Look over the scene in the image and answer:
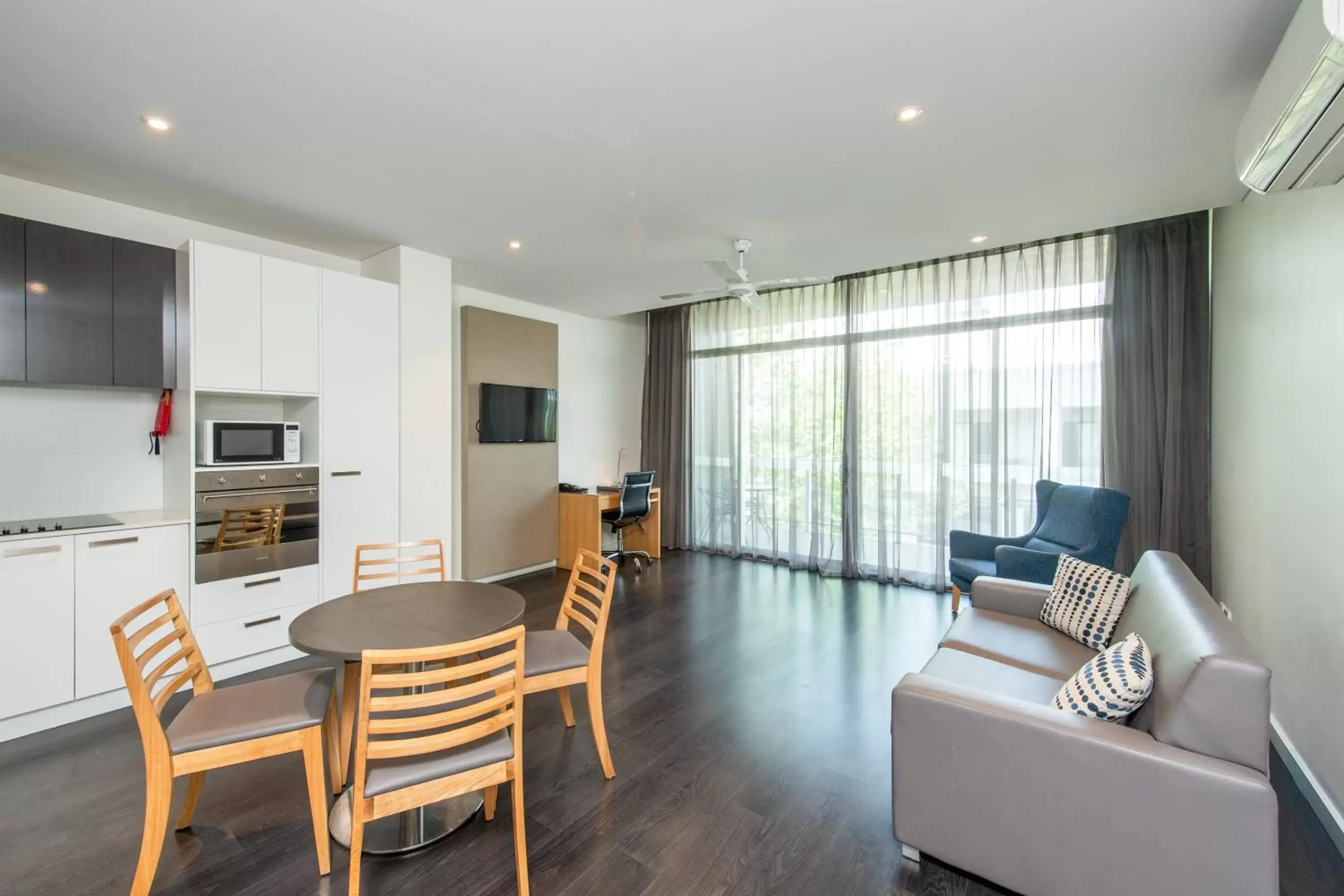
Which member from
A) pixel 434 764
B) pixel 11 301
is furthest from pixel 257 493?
pixel 434 764

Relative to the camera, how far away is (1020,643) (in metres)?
2.48

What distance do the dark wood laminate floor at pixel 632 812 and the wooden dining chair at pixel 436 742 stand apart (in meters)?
0.30

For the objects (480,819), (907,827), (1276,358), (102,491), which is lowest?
(480,819)

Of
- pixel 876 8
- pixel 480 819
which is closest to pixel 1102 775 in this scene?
pixel 480 819

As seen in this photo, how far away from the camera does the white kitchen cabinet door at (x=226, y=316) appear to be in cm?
296

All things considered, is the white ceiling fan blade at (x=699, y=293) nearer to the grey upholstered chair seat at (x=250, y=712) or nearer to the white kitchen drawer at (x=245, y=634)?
the white kitchen drawer at (x=245, y=634)

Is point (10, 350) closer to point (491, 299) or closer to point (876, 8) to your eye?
point (491, 299)

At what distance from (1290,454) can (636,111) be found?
325 cm

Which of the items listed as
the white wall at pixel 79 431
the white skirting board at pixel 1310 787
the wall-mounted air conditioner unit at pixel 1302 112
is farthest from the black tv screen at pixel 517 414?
the white skirting board at pixel 1310 787

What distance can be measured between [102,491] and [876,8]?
14.7ft

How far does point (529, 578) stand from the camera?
526 centimetres

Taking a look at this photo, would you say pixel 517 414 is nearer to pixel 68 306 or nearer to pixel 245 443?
pixel 245 443

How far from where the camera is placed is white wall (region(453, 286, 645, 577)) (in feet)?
19.7

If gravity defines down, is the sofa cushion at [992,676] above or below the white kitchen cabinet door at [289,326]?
below
